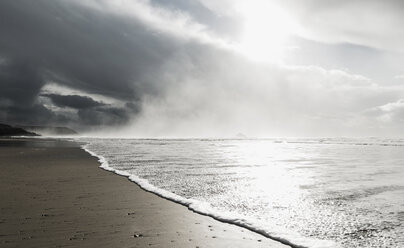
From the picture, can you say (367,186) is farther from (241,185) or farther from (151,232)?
(151,232)

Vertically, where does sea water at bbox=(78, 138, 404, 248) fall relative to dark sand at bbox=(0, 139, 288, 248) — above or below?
above

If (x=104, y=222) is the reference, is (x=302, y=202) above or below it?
above

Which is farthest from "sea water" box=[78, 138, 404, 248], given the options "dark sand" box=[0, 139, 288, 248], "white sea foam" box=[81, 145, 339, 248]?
"dark sand" box=[0, 139, 288, 248]

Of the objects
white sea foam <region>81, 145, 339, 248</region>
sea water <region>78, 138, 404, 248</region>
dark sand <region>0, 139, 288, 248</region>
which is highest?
sea water <region>78, 138, 404, 248</region>

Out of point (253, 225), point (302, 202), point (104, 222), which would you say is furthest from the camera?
point (302, 202)

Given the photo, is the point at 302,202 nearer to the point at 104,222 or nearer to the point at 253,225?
the point at 253,225

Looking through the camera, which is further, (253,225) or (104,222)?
(104,222)

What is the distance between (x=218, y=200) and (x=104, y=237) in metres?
4.24

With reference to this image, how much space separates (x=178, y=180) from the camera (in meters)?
13.4

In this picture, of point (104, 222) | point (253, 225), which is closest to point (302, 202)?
point (253, 225)

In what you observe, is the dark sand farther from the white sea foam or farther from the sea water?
the sea water

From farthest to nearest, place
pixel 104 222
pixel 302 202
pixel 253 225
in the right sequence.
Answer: pixel 302 202 < pixel 104 222 < pixel 253 225

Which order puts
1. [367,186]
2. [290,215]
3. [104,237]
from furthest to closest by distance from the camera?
1. [367,186]
2. [290,215]
3. [104,237]

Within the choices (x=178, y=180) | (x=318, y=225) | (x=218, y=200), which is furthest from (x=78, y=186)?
(x=318, y=225)
